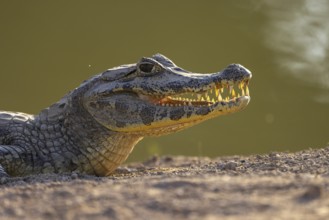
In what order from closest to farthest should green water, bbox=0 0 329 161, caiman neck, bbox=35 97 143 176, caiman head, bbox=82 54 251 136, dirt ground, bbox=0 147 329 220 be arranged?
dirt ground, bbox=0 147 329 220
caiman head, bbox=82 54 251 136
caiman neck, bbox=35 97 143 176
green water, bbox=0 0 329 161

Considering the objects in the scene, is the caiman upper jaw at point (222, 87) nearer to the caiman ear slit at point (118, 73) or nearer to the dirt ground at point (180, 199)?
the caiman ear slit at point (118, 73)

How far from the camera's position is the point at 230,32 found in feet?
37.7

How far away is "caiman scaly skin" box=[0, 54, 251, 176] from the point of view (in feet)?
18.9

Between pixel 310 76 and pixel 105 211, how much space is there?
7.98 metres

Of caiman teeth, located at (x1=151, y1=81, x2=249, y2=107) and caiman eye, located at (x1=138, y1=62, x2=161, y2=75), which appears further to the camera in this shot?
caiman eye, located at (x1=138, y1=62, x2=161, y2=75)

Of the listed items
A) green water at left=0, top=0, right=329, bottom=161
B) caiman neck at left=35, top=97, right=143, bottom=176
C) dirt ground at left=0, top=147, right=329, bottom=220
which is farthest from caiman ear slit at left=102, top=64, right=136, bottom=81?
green water at left=0, top=0, right=329, bottom=161

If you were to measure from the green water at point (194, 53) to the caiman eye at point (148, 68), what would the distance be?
11.2ft

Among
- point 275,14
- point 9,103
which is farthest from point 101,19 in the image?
point 275,14

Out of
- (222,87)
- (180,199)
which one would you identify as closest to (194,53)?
(222,87)

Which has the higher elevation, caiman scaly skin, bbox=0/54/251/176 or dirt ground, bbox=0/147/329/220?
caiman scaly skin, bbox=0/54/251/176

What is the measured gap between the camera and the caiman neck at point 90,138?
19.7ft

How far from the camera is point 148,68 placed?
605 cm

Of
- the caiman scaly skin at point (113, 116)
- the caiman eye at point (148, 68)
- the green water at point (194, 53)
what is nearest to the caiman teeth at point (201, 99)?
the caiman scaly skin at point (113, 116)

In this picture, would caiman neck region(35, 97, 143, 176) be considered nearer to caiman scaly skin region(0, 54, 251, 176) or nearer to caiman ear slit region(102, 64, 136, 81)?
caiman scaly skin region(0, 54, 251, 176)
